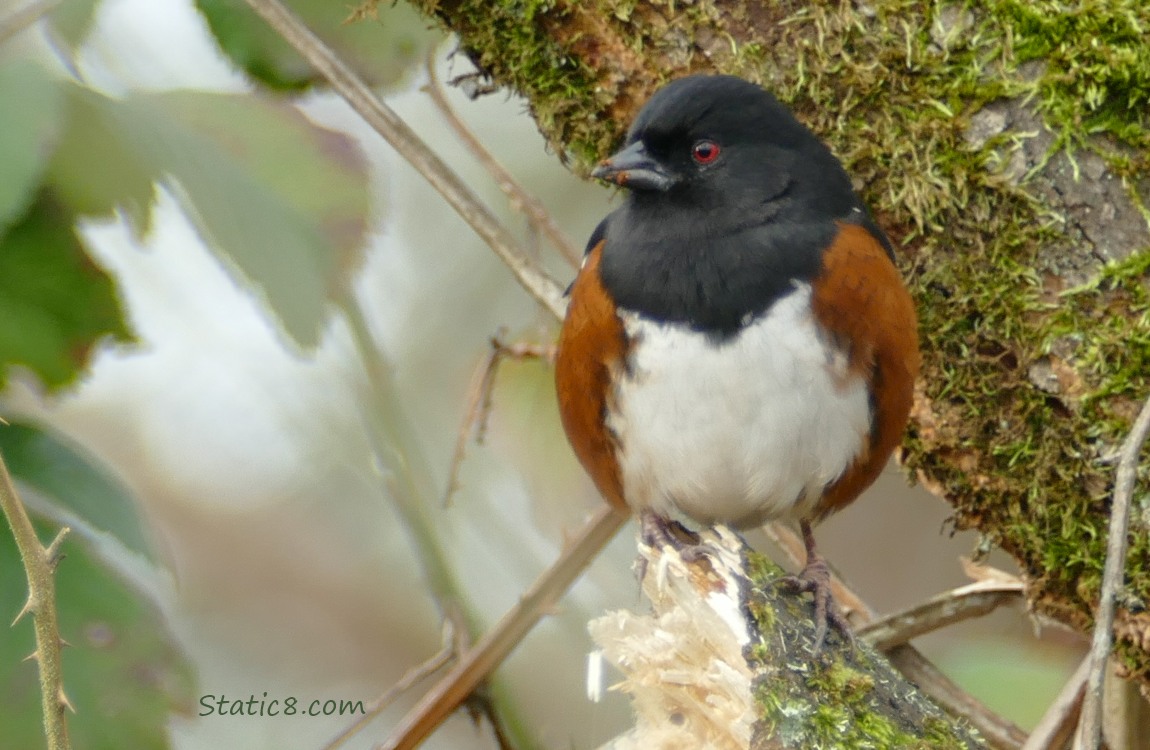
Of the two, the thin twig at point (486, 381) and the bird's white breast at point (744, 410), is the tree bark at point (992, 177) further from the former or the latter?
the thin twig at point (486, 381)

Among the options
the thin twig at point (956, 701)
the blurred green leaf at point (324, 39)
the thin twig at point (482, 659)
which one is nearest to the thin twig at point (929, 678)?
the thin twig at point (956, 701)

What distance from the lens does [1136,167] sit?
2.05 m

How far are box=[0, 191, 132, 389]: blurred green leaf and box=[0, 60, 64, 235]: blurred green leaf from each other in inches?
3.3

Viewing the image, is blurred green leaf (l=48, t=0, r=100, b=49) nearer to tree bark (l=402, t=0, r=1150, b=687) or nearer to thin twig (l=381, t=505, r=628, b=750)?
tree bark (l=402, t=0, r=1150, b=687)

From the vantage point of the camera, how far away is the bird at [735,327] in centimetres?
210

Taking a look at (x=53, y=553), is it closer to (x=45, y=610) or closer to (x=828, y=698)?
(x=45, y=610)

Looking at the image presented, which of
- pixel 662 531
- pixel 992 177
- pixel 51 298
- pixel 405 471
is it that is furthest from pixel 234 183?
pixel 992 177

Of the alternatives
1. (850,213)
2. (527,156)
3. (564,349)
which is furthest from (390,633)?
→ (850,213)

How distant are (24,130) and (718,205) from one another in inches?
46.7

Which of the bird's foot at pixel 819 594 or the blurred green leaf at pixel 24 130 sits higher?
the blurred green leaf at pixel 24 130

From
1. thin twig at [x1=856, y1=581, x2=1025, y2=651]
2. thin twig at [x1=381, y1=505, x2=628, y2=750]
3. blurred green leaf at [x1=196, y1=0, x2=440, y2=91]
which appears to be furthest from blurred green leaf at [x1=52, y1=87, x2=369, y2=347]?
thin twig at [x1=856, y1=581, x2=1025, y2=651]

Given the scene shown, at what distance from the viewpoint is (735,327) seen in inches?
82.6

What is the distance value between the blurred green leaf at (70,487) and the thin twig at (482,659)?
826 mm

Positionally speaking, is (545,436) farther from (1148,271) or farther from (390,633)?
(390,633)
